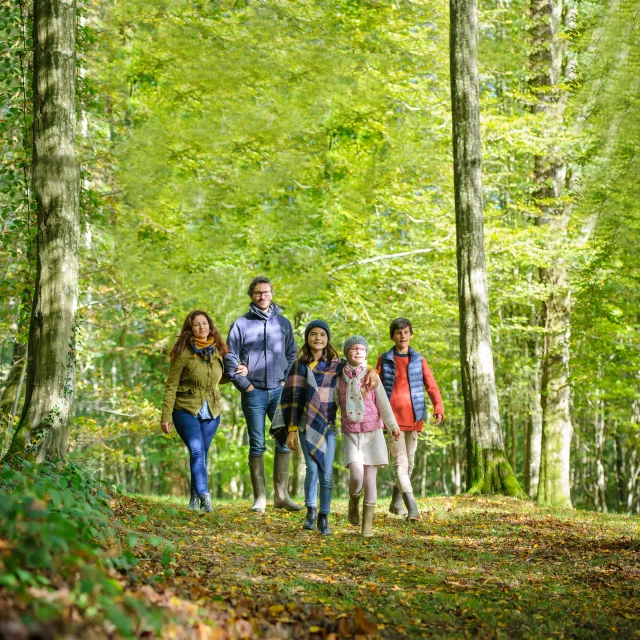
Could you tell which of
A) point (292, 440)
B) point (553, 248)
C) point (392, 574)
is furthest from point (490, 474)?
point (553, 248)

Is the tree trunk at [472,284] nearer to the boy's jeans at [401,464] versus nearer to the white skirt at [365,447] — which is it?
the boy's jeans at [401,464]

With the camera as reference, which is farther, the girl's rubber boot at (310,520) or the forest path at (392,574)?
the girl's rubber boot at (310,520)

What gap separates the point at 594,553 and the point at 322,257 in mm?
9940

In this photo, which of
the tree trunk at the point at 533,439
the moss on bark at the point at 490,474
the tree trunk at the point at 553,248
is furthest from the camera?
the tree trunk at the point at 533,439

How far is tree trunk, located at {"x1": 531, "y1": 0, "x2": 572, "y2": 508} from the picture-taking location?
14719 mm

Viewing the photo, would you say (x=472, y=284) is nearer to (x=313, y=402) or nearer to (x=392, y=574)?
(x=313, y=402)

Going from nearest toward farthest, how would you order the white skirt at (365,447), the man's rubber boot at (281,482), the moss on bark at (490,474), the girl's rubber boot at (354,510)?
1. the white skirt at (365,447)
2. the girl's rubber boot at (354,510)
3. the man's rubber boot at (281,482)
4. the moss on bark at (490,474)

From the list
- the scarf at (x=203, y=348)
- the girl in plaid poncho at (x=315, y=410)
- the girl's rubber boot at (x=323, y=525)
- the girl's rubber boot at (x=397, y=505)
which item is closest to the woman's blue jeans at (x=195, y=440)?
the scarf at (x=203, y=348)

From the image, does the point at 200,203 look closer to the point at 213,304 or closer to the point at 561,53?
the point at 213,304

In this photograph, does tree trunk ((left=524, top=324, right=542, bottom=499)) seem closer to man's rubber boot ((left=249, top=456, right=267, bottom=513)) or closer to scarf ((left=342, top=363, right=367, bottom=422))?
man's rubber boot ((left=249, top=456, right=267, bottom=513))

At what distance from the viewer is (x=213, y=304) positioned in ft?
52.2

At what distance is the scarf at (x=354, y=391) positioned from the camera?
755 centimetres

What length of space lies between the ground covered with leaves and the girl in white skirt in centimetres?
53

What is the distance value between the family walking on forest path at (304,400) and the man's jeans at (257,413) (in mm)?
12
